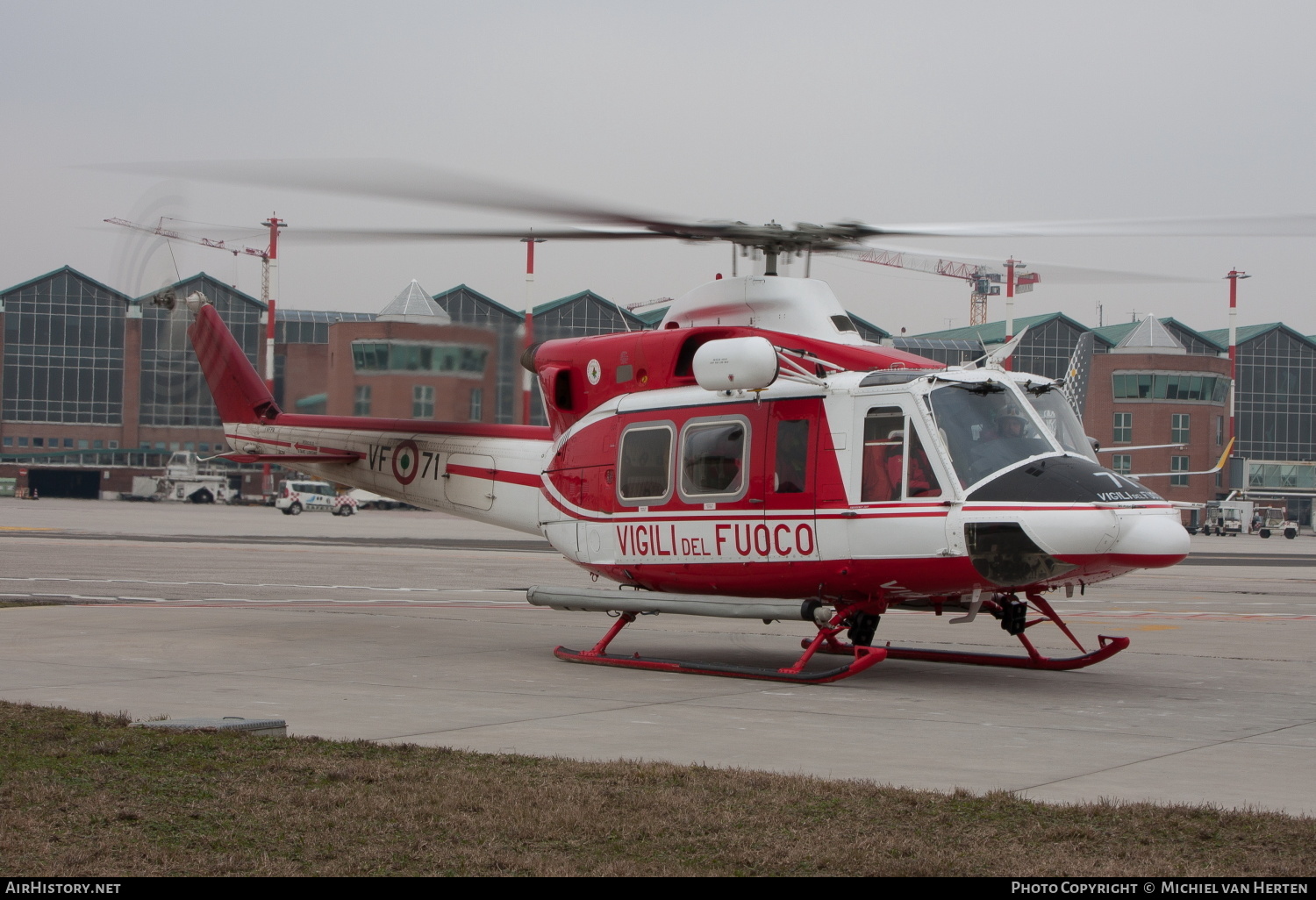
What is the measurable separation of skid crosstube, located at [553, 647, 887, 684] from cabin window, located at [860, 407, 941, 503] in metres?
1.37

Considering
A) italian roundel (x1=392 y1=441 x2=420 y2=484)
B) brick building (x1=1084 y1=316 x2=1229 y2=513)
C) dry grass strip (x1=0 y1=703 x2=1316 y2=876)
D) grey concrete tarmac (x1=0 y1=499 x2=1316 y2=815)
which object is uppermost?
brick building (x1=1084 y1=316 x2=1229 y2=513)

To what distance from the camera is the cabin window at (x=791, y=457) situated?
11820 millimetres

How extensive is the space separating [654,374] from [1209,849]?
8.27m

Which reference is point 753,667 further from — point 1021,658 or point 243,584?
point 243,584

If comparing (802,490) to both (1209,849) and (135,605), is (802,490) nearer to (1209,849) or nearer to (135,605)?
(1209,849)

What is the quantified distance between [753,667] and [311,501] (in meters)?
65.0

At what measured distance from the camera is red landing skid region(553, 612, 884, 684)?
11391 millimetres

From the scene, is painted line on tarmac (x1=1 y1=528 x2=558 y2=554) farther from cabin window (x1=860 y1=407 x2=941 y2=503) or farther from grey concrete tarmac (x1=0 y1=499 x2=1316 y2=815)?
cabin window (x1=860 y1=407 x2=941 y2=503)

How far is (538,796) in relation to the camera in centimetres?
637

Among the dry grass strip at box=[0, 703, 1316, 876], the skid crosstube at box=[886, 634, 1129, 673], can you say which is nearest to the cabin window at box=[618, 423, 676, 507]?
the skid crosstube at box=[886, 634, 1129, 673]

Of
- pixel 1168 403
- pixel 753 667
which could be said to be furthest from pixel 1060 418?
pixel 1168 403

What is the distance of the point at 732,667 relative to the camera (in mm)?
12227

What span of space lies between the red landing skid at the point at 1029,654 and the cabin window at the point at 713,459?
1.67 meters

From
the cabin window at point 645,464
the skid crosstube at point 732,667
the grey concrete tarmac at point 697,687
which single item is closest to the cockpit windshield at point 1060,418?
the grey concrete tarmac at point 697,687
